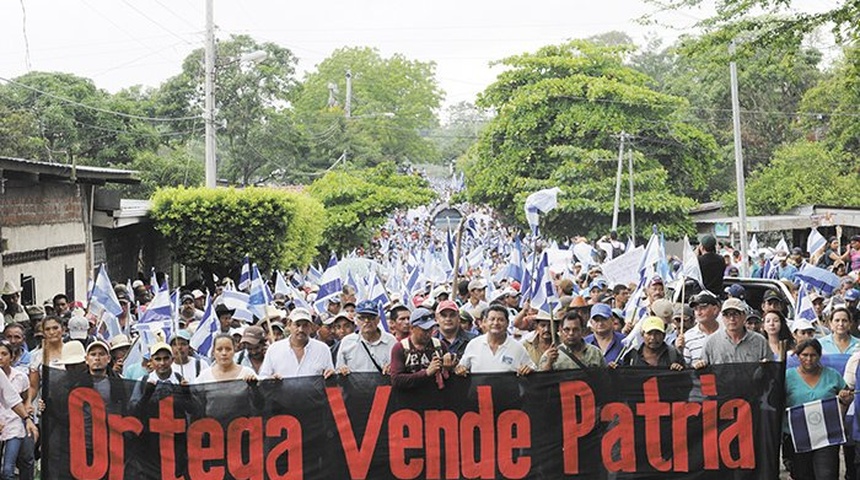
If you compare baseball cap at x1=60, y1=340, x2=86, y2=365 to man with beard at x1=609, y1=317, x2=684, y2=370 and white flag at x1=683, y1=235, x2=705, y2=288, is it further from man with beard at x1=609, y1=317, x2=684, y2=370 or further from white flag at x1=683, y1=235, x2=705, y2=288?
white flag at x1=683, y1=235, x2=705, y2=288

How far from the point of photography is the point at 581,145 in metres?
47.5

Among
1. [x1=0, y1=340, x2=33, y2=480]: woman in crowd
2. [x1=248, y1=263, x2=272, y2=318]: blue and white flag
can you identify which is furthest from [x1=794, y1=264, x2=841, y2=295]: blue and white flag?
[x1=0, y1=340, x2=33, y2=480]: woman in crowd

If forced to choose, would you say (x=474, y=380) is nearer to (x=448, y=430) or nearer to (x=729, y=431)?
(x=448, y=430)

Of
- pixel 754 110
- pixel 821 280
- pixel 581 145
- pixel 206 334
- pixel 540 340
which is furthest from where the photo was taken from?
pixel 754 110

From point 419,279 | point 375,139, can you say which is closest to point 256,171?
point 375,139

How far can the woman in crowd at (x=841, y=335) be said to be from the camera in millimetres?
9523

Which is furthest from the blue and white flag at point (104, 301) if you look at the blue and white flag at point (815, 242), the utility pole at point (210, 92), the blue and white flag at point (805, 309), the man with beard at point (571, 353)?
the utility pole at point (210, 92)

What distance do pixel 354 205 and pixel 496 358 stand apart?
3199cm

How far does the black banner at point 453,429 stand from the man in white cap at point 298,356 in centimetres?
42

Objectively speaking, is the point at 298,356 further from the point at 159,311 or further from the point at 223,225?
the point at 223,225

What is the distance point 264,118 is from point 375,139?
27.6 meters

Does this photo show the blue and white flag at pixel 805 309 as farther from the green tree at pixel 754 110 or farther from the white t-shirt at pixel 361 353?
the green tree at pixel 754 110

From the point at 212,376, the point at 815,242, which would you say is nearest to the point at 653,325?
the point at 212,376

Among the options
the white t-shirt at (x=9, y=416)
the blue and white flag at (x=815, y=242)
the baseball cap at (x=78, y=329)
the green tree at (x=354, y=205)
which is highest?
the green tree at (x=354, y=205)
